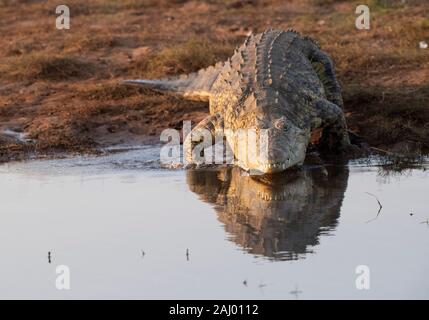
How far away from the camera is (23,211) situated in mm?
7164

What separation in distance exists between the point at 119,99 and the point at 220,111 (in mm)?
2396

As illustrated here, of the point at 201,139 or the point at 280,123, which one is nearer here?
the point at 280,123

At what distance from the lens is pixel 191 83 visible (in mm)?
10766

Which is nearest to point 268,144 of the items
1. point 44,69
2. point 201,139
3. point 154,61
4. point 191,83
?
point 201,139

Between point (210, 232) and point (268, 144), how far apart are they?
1480 millimetres

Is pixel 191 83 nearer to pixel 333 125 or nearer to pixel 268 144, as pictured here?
pixel 333 125

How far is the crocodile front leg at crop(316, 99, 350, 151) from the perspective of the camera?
888 centimetres

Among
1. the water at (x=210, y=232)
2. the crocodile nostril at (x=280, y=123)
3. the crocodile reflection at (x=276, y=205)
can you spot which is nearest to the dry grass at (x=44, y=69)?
the water at (x=210, y=232)

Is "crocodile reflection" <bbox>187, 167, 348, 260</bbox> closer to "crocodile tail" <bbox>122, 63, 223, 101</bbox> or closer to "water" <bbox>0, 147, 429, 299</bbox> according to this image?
"water" <bbox>0, 147, 429, 299</bbox>

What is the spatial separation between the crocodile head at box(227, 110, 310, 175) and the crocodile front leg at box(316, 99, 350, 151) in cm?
42

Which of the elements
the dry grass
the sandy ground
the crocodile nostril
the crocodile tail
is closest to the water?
the crocodile nostril
